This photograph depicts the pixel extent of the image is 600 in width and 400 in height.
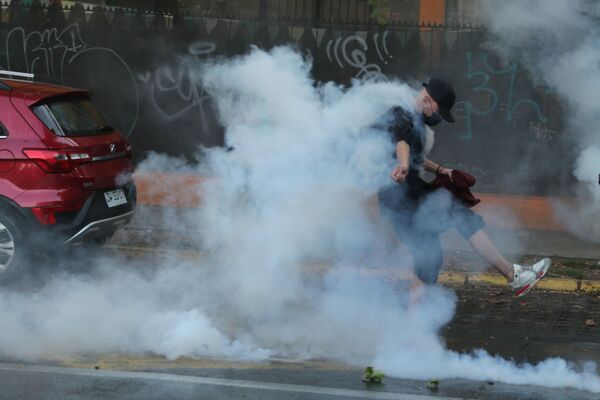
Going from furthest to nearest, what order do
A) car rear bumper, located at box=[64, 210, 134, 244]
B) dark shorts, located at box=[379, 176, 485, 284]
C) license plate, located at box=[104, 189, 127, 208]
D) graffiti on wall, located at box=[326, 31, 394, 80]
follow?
graffiti on wall, located at box=[326, 31, 394, 80]
license plate, located at box=[104, 189, 127, 208]
car rear bumper, located at box=[64, 210, 134, 244]
dark shorts, located at box=[379, 176, 485, 284]

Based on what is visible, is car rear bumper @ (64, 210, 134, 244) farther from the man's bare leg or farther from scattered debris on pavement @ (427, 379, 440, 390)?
scattered debris on pavement @ (427, 379, 440, 390)

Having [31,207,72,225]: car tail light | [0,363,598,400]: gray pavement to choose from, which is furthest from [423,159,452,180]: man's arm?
[31,207,72,225]: car tail light

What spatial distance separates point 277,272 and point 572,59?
14.0 ft

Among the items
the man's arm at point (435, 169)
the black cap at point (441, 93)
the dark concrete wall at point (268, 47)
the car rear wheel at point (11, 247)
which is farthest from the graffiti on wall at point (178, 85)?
the black cap at point (441, 93)

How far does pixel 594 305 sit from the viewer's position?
24.4 feet

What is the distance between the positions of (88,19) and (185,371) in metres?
8.26

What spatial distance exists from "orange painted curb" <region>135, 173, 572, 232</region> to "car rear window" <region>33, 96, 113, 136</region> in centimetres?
83

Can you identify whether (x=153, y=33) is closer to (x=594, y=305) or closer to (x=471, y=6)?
(x=471, y=6)

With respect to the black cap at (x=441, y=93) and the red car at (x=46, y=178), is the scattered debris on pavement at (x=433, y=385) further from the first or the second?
the red car at (x=46, y=178)

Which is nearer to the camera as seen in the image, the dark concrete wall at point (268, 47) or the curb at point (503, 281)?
the curb at point (503, 281)

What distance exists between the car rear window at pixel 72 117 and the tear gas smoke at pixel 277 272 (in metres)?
1.28

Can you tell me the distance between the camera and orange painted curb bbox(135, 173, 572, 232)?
292 inches

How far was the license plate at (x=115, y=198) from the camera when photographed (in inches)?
278

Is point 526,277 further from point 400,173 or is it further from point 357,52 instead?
point 357,52
